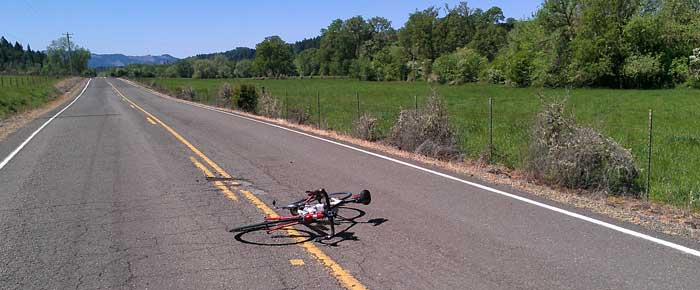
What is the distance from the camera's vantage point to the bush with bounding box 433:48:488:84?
79625 mm

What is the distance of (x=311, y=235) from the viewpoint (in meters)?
5.98

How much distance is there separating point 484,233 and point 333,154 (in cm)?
650

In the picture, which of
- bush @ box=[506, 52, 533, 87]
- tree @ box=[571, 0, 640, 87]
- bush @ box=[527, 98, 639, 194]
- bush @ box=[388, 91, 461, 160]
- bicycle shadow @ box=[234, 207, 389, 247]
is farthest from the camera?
bush @ box=[506, 52, 533, 87]

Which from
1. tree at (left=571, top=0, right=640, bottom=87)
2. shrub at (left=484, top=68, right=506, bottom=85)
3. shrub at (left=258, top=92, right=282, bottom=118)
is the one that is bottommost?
shrub at (left=258, top=92, right=282, bottom=118)

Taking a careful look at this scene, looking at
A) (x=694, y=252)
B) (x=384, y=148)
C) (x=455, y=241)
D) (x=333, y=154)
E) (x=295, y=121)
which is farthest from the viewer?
(x=295, y=121)

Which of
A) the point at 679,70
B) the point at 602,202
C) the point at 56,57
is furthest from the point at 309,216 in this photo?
the point at 56,57

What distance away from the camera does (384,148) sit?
1334 centimetres

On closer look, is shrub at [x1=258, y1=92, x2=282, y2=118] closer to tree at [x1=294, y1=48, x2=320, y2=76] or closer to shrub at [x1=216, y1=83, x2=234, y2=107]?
shrub at [x1=216, y1=83, x2=234, y2=107]

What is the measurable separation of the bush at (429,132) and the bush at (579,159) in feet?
9.12

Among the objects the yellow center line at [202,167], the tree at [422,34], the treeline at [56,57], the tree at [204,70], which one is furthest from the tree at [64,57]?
the yellow center line at [202,167]

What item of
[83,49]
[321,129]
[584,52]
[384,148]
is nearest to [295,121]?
[321,129]

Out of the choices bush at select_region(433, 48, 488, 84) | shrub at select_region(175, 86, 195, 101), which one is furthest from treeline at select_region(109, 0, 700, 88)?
shrub at select_region(175, 86, 195, 101)

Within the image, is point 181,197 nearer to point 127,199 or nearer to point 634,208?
point 127,199

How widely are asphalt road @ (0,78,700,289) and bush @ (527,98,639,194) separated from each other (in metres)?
1.55
